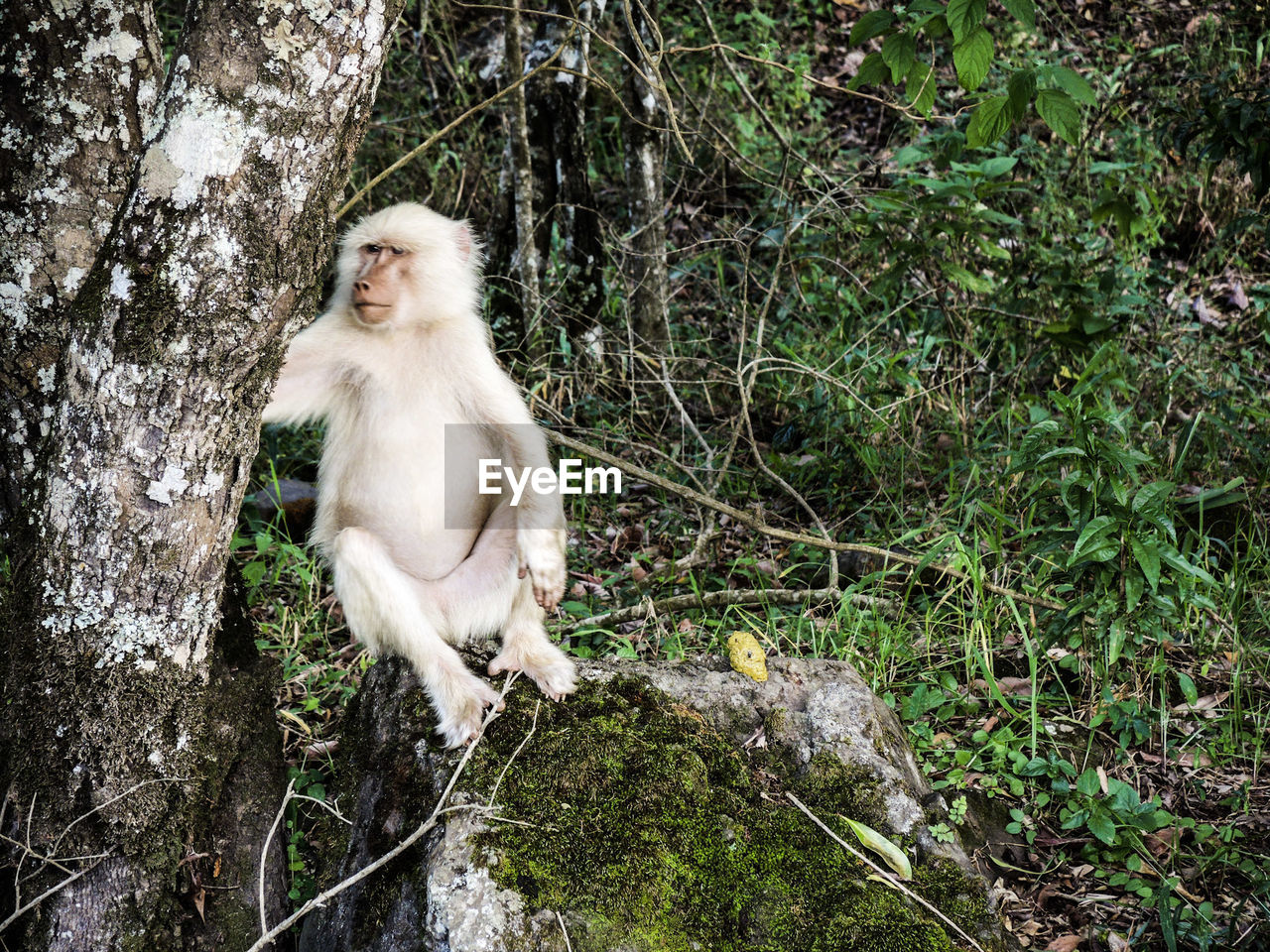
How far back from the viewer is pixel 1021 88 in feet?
10.6

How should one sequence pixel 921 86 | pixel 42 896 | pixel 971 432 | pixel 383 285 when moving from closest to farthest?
1. pixel 42 896
2. pixel 383 285
3. pixel 921 86
4. pixel 971 432

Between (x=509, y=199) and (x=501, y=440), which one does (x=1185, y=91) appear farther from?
(x=501, y=440)

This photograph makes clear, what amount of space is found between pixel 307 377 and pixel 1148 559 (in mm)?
2465

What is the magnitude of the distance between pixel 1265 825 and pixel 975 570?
1076mm

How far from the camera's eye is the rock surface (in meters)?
2.21

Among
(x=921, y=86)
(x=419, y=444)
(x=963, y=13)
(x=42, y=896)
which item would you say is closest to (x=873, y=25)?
(x=921, y=86)

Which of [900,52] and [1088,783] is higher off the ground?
[900,52]

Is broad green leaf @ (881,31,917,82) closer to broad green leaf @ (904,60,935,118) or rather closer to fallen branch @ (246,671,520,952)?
broad green leaf @ (904,60,935,118)

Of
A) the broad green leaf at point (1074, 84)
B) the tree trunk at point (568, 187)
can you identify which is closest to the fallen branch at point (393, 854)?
the broad green leaf at point (1074, 84)

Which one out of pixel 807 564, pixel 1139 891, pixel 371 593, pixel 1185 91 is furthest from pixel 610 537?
pixel 1185 91

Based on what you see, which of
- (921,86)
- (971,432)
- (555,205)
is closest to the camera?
(921,86)

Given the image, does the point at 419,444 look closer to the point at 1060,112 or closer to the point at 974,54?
the point at 974,54

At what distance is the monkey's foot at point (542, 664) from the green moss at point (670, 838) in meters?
0.05

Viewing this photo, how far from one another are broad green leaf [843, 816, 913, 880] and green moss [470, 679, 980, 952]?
49 millimetres
